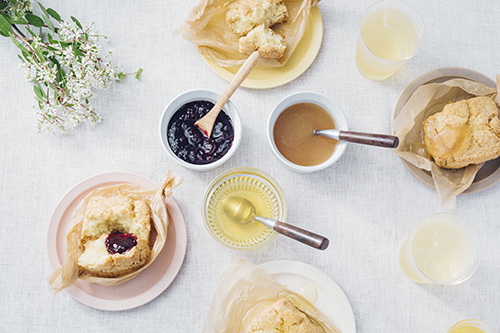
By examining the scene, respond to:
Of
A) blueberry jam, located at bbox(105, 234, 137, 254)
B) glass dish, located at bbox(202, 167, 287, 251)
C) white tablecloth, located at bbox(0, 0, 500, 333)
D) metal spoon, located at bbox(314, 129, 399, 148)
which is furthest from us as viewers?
white tablecloth, located at bbox(0, 0, 500, 333)

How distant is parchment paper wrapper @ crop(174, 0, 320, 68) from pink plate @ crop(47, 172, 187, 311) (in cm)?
71

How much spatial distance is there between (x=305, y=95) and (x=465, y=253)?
104cm

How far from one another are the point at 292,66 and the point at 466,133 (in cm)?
87

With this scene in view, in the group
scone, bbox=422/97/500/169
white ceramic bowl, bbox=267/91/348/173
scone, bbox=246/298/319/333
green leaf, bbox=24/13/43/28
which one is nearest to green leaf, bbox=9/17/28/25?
green leaf, bbox=24/13/43/28

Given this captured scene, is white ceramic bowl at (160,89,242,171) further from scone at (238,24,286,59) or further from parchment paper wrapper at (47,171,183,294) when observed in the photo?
scone at (238,24,286,59)

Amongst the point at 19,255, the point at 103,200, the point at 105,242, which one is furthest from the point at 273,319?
the point at 19,255

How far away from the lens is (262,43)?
1826 millimetres

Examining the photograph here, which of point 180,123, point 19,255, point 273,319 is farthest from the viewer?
point 19,255

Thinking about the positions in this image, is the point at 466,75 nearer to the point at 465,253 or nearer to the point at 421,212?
the point at 421,212

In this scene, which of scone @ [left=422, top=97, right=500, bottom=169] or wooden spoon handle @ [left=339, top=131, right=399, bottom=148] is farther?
scone @ [left=422, top=97, right=500, bottom=169]

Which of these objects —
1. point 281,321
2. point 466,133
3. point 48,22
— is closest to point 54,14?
point 48,22

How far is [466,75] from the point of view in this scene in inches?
75.5

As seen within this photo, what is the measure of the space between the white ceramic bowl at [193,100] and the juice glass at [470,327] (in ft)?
4.32

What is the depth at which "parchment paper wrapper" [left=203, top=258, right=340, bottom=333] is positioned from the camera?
1.74 metres
